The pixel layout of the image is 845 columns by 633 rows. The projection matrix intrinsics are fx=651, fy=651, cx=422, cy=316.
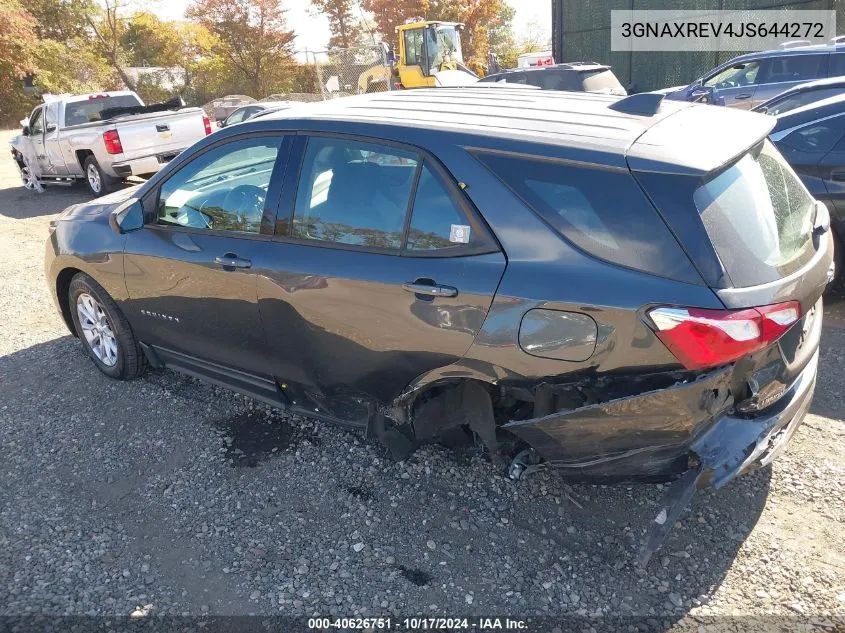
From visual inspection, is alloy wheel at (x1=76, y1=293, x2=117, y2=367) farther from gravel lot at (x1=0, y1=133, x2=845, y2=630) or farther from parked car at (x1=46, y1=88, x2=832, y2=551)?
parked car at (x1=46, y1=88, x2=832, y2=551)

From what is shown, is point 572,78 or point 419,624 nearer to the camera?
point 419,624

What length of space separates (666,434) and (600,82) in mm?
13050

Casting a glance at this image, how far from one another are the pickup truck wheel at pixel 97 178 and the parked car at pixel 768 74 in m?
9.83

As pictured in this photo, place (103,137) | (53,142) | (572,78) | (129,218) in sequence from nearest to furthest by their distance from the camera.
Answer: (129,218)
(103,137)
(53,142)
(572,78)

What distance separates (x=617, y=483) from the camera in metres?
2.65

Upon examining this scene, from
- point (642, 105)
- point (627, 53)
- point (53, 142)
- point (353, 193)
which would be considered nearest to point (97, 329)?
point (353, 193)

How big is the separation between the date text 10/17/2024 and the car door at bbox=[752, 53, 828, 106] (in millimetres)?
11281

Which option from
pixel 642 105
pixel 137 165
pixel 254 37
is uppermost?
pixel 254 37

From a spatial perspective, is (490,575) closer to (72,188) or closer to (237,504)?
(237,504)

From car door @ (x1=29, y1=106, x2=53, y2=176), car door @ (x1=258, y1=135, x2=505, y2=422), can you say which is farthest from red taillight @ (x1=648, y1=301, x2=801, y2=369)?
car door @ (x1=29, y1=106, x2=53, y2=176)

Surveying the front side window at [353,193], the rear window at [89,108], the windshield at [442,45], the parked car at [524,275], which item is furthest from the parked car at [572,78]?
the front side window at [353,193]

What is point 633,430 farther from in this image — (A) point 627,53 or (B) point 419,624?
(A) point 627,53

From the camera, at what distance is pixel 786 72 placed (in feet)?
38.1

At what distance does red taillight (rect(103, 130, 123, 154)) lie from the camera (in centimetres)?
1054
